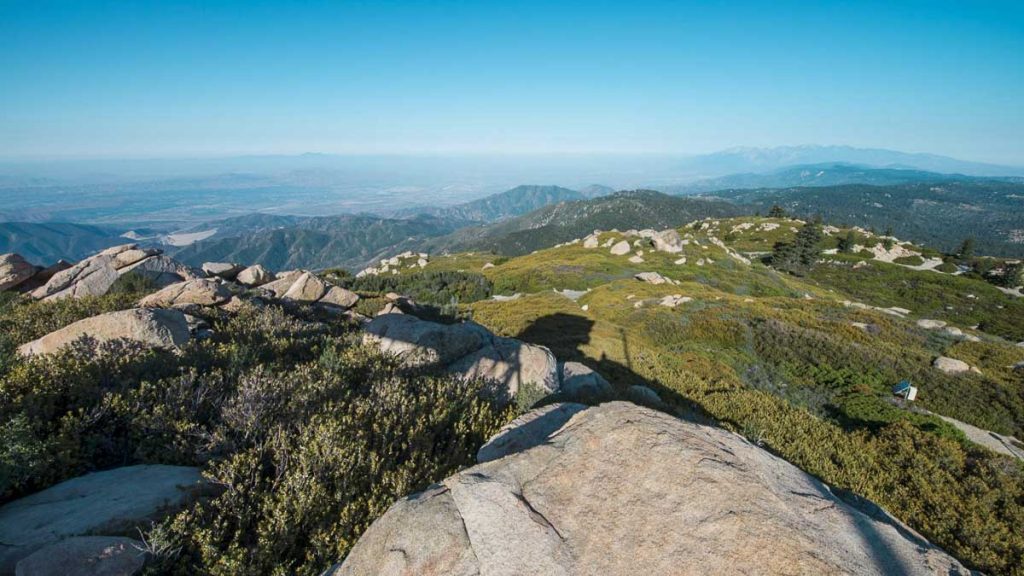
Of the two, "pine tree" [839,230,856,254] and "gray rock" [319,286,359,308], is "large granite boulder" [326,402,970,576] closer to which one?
"gray rock" [319,286,359,308]

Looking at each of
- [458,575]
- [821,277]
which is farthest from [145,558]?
[821,277]

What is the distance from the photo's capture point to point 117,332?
28.4 ft

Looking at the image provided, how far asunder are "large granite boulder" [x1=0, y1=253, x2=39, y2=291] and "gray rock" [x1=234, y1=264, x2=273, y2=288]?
8.32 m

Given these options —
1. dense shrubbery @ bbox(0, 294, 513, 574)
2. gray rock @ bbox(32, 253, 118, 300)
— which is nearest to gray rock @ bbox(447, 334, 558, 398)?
dense shrubbery @ bbox(0, 294, 513, 574)

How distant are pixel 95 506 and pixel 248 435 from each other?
1865 millimetres

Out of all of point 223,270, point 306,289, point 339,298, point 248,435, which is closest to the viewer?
point 248,435

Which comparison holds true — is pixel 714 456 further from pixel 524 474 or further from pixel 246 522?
pixel 246 522

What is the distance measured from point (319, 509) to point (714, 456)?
473 centimetres

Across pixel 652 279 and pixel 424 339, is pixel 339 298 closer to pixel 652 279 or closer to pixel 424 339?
pixel 424 339

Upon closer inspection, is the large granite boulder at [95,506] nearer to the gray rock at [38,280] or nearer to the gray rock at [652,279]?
the gray rock at [38,280]

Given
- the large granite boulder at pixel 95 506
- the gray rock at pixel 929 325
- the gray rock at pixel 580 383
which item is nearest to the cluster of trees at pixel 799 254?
the gray rock at pixel 929 325

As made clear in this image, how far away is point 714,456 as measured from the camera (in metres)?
4.68

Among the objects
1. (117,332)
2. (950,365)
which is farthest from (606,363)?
(950,365)

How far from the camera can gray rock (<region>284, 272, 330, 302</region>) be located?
20.9 metres
